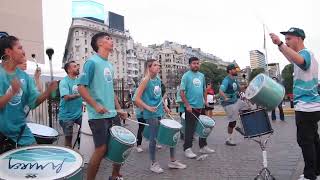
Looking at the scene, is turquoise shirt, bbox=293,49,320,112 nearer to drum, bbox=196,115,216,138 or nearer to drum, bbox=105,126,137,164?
drum, bbox=105,126,137,164

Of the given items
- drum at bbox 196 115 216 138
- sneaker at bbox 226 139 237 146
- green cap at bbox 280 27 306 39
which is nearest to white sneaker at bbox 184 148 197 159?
drum at bbox 196 115 216 138

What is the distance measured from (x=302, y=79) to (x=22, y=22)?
18.8 meters

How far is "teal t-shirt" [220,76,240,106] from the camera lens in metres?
9.06

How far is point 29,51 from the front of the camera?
2033 cm

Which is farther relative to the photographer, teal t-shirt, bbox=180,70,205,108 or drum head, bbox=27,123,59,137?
teal t-shirt, bbox=180,70,205,108

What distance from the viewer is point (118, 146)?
4562mm

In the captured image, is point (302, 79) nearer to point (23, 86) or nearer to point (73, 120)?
point (23, 86)

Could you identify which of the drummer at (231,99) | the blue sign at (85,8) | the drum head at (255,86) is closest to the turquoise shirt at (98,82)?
the drum head at (255,86)

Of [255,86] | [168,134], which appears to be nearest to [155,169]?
[168,134]

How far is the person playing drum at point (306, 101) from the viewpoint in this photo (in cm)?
483

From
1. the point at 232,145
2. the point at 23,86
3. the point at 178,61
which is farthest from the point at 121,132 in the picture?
the point at 178,61

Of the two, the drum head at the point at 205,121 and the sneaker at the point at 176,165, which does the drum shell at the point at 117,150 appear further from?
the drum head at the point at 205,121

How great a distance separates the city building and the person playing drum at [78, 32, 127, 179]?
16.2 m

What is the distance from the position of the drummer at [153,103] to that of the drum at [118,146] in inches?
48.2
